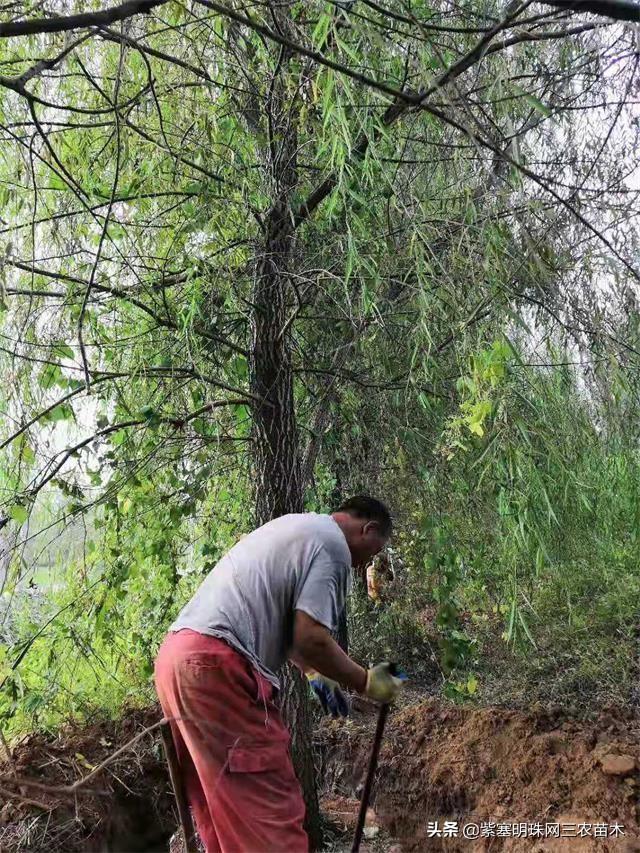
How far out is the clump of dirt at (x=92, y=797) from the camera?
3039 millimetres

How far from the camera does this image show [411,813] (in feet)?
11.7

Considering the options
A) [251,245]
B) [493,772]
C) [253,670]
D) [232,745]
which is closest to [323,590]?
[253,670]

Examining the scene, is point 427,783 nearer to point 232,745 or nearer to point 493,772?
point 493,772

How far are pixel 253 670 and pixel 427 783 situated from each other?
77.6 inches

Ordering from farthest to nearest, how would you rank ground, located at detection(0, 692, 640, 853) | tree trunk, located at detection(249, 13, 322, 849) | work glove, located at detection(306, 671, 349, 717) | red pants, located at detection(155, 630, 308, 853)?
ground, located at detection(0, 692, 640, 853) < tree trunk, located at detection(249, 13, 322, 849) < work glove, located at detection(306, 671, 349, 717) < red pants, located at detection(155, 630, 308, 853)

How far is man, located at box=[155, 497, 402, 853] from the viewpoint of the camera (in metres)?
2.00

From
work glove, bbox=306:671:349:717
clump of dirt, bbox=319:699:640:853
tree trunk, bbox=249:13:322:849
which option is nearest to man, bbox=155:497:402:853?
work glove, bbox=306:671:349:717

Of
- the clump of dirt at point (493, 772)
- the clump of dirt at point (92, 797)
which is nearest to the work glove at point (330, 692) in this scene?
the clump of dirt at point (92, 797)

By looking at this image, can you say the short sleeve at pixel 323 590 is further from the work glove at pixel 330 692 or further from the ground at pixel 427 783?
the ground at pixel 427 783

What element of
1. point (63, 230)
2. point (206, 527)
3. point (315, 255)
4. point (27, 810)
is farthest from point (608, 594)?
point (63, 230)

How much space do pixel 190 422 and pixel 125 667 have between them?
168cm

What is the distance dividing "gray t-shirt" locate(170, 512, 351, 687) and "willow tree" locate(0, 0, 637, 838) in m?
0.70

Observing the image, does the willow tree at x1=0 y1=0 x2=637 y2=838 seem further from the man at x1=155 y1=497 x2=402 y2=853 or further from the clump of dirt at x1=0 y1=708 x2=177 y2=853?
the clump of dirt at x1=0 y1=708 x2=177 y2=853

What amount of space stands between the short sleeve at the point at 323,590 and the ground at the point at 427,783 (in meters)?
1.39
